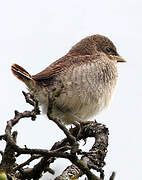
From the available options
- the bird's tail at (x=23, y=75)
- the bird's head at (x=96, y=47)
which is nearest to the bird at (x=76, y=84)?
the bird's tail at (x=23, y=75)

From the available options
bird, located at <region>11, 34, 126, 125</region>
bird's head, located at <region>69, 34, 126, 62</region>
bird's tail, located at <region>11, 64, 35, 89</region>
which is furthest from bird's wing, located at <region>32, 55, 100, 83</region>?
bird's head, located at <region>69, 34, 126, 62</region>

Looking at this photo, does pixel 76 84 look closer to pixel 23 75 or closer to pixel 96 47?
pixel 23 75

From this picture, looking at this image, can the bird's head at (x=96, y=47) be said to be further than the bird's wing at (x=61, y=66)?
Yes

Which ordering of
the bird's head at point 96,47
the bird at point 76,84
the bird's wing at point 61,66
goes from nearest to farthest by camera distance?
the bird at point 76,84, the bird's wing at point 61,66, the bird's head at point 96,47

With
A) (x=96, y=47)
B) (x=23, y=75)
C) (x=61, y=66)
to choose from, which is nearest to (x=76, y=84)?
(x=61, y=66)

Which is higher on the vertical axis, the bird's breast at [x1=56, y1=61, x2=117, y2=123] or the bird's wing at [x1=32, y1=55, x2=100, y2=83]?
the bird's wing at [x1=32, y1=55, x2=100, y2=83]

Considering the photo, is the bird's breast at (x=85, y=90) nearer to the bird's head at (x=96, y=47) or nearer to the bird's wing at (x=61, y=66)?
the bird's wing at (x=61, y=66)

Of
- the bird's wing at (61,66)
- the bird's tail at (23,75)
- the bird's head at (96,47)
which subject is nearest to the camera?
the bird's tail at (23,75)

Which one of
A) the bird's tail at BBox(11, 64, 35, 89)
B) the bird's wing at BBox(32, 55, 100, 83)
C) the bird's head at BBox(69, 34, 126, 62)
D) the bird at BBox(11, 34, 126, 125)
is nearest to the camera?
the bird's tail at BBox(11, 64, 35, 89)

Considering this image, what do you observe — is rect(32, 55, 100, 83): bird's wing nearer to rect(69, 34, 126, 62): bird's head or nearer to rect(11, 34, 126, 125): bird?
rect(11, 34, 126, 125): bird
